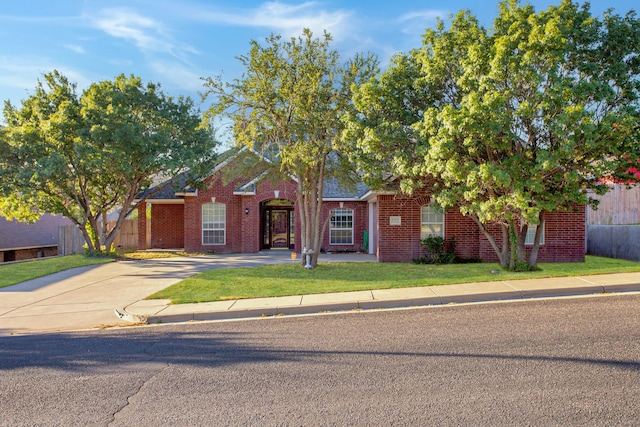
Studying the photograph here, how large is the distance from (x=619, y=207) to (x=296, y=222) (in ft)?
50.6

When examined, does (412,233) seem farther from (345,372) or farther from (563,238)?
(345,372)

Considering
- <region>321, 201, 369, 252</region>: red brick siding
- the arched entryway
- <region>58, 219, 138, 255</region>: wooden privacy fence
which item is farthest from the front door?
<region>58, 219, 138, 255</region>: wooden privacy fence

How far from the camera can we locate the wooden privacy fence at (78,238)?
1026 inches

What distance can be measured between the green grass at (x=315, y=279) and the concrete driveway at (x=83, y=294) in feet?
3.66

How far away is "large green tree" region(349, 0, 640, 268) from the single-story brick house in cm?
412

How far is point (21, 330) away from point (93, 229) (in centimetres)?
1501

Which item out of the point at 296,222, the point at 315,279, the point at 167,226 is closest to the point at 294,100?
the point at 315,279

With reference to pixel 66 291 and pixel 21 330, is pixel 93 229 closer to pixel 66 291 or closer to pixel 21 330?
pixel 66 291

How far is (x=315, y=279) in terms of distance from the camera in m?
12.7

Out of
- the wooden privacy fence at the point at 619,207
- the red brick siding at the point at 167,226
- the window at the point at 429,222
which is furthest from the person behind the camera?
the red brick siding at the point at 167,226

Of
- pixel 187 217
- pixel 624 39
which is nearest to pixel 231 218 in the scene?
pixel 187 217

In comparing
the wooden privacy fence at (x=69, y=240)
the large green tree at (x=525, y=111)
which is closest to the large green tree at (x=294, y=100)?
the large green tree at (x=525, y=111)

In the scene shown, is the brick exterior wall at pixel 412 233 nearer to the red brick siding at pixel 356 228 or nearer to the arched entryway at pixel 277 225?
the red brick siding at pixel 356 228

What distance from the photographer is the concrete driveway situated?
8.82 meters
